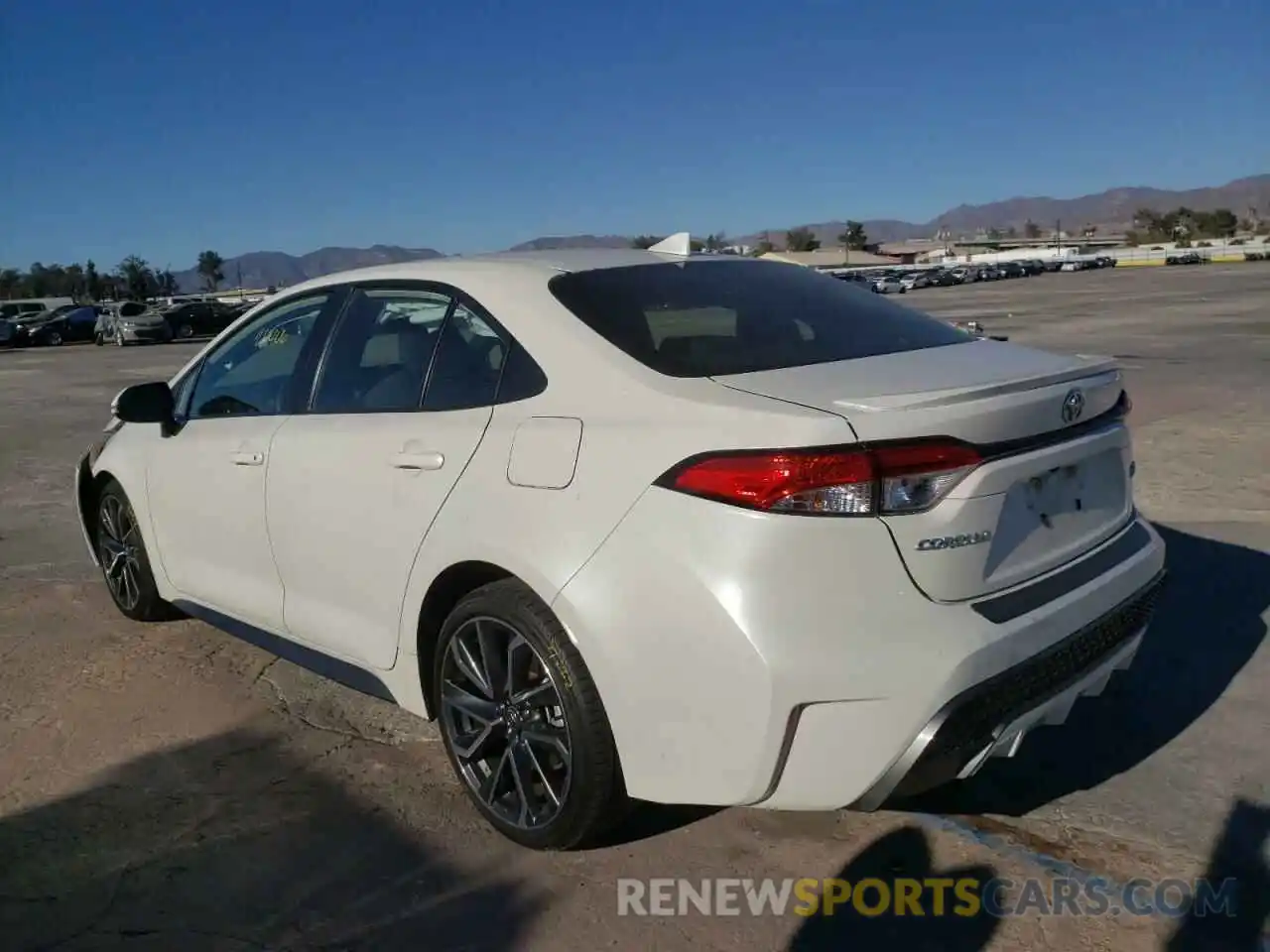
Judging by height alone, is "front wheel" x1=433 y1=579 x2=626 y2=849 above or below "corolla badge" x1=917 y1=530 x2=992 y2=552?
below

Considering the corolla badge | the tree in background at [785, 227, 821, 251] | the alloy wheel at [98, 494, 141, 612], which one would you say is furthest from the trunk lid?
the tree in background at [785, 227, 821, 251]

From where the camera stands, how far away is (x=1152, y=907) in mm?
2625

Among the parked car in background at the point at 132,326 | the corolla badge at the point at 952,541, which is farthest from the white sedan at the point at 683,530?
the parked car in background at the point at 132,326

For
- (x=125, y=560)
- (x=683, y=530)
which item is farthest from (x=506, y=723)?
(x=125, y=560)

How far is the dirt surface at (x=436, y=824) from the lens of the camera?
2633 mm

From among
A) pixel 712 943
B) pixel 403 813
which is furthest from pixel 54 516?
pixel 712 943

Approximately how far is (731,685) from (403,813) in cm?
132

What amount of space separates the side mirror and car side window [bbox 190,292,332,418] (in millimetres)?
104

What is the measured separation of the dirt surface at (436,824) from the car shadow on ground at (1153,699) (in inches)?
0.5

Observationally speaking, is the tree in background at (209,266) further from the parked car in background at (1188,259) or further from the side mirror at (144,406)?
the side mirror at (144,406)

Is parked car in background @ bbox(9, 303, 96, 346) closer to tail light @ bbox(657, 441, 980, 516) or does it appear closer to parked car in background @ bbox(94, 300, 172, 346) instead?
parked car in background @ bbox(94, 300, 172, 346)

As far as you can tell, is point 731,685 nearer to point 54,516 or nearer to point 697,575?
point 697,575

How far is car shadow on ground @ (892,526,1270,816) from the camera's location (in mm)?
3199

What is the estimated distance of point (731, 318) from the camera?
3238 mm
